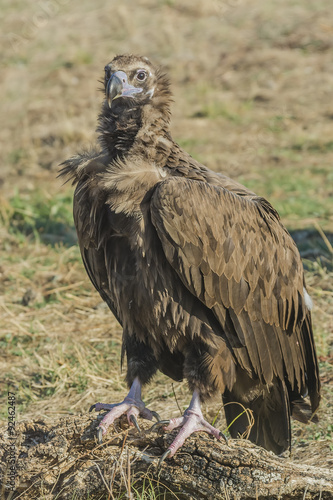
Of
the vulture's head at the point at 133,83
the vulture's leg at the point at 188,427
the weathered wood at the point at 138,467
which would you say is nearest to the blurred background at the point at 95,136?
the vulture's leg at the point at 188,427

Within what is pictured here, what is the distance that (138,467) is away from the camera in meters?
3.25

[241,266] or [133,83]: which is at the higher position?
[133,83]

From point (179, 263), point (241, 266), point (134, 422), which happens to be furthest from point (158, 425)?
point (241, 266)

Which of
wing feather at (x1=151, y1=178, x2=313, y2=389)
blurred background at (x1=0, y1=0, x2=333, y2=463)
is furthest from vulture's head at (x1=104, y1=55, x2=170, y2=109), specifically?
wing feather at (x1=151, y1=178, x2=313, y2=389)

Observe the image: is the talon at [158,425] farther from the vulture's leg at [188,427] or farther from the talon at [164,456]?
the talon at [164,456]

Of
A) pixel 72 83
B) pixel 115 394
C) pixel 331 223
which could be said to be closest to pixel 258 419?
pixel 115 394

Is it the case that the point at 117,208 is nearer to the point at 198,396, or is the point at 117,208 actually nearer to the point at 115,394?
the point at 198,396

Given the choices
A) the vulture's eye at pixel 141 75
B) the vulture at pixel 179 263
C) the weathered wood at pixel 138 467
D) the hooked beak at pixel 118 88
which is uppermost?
the vulture's eye at pixel 141 75

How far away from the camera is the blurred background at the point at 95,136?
525 centimetres

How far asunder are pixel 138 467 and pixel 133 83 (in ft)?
6.69

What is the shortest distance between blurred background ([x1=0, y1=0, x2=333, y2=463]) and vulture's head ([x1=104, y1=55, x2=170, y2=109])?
0.42 metres

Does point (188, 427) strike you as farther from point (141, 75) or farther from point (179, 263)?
point (141, 75)

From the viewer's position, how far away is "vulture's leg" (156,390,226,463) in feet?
10.6

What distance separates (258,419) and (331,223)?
145 inches
